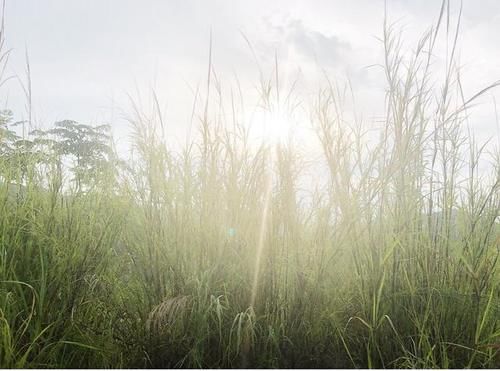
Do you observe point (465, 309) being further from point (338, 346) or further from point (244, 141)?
point (244, 141)

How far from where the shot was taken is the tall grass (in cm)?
187

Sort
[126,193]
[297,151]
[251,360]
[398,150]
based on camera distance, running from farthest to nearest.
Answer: [126,193]
[297,151]
[398,150]
[251,360]

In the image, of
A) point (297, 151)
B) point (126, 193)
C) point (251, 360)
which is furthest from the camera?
point (126, 193)

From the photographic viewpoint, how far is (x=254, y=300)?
200 centimetres

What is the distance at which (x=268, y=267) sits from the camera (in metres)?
2.06

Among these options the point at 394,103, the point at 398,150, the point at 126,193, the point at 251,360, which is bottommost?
the point at 251,360

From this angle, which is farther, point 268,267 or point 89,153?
point 89,153

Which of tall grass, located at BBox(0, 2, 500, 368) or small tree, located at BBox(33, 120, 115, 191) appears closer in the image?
tall grass, located at BBox(0, 2, 500, 368)

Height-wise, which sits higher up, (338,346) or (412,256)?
(412,256)

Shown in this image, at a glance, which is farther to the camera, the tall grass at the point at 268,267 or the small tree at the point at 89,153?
the small tree at the point at 89,153

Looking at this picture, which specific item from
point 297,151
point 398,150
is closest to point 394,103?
point 398,150

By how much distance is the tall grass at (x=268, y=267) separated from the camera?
1.87 m

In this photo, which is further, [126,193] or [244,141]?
[126,193]

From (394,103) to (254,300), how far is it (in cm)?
106
